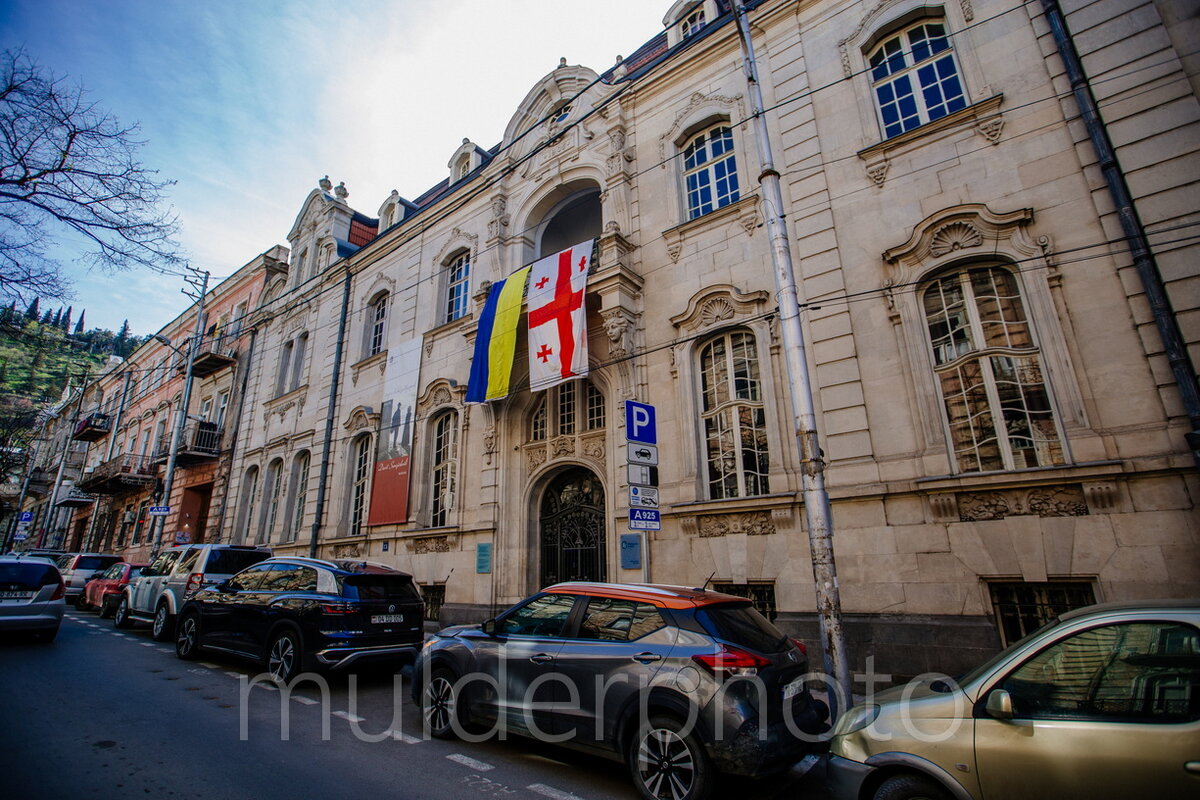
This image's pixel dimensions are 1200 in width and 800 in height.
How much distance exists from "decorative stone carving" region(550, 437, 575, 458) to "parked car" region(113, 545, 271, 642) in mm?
6682

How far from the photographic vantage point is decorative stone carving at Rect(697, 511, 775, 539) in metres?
9.19

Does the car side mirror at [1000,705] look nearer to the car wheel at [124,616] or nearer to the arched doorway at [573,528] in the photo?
the arched doorway at [573,528]

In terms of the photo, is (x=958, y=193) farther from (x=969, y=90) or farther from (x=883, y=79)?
(x=883, y=79)

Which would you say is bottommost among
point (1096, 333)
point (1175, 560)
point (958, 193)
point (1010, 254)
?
point (1175, 560)

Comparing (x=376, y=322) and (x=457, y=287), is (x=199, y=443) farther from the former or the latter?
(x=457, y=287)

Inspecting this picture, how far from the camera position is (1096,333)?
726cm

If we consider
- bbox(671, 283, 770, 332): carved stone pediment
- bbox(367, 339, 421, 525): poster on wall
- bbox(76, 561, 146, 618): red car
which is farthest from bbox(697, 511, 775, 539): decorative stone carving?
bbox(76, 561, 146, 618): red car

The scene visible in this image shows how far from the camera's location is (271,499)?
21.2 m

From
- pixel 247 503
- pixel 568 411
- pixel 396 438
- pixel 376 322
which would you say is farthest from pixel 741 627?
pixel 247 503

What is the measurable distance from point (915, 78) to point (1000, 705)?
10596 millimetres

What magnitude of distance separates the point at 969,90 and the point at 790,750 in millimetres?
10190

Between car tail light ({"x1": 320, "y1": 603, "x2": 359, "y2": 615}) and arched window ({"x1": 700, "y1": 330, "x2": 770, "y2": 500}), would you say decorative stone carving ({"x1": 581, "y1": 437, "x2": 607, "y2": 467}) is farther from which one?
car tail light ({"x1": 320, "y1": 603, "x2": 359, "y2": 615})

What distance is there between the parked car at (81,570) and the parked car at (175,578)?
Answer: 8.27 m

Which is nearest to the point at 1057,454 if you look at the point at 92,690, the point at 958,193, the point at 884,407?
the point at 884,407
